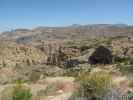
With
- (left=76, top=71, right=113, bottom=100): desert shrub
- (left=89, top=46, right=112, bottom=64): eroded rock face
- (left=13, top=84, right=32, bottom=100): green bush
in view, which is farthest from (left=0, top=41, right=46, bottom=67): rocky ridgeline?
(left=76, top=71, right=113, bottom=100): desert shrub

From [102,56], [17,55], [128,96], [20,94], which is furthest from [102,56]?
[128,96]

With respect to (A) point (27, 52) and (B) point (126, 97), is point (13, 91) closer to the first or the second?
(B) point (126, 97)

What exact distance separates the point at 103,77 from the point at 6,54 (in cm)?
7831

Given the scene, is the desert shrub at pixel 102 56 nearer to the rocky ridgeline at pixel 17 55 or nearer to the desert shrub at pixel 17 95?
the rocky ridgeline at pixel 17 55

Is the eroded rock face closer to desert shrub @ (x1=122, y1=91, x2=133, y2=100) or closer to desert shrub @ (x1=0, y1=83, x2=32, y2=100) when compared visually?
desert shrub @ (x1=0, y1=83, x2=32, y2=100)

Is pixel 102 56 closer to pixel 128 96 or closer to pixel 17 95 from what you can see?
pixel 17 95

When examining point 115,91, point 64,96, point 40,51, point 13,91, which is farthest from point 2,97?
point 40,51

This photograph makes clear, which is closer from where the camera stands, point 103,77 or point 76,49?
point 103,77

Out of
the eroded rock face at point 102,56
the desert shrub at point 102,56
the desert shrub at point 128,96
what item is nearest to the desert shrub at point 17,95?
the desert shrub at point 128,96

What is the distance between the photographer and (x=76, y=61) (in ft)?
175

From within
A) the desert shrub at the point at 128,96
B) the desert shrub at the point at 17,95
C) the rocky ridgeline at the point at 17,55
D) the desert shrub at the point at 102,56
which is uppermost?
the desert shrub at the point at 128,96

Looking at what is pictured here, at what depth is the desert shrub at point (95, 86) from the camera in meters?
10.2

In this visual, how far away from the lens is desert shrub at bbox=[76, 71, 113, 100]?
10248 mm

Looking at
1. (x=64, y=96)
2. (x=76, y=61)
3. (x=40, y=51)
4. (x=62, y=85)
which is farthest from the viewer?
(x=40, y=51)
